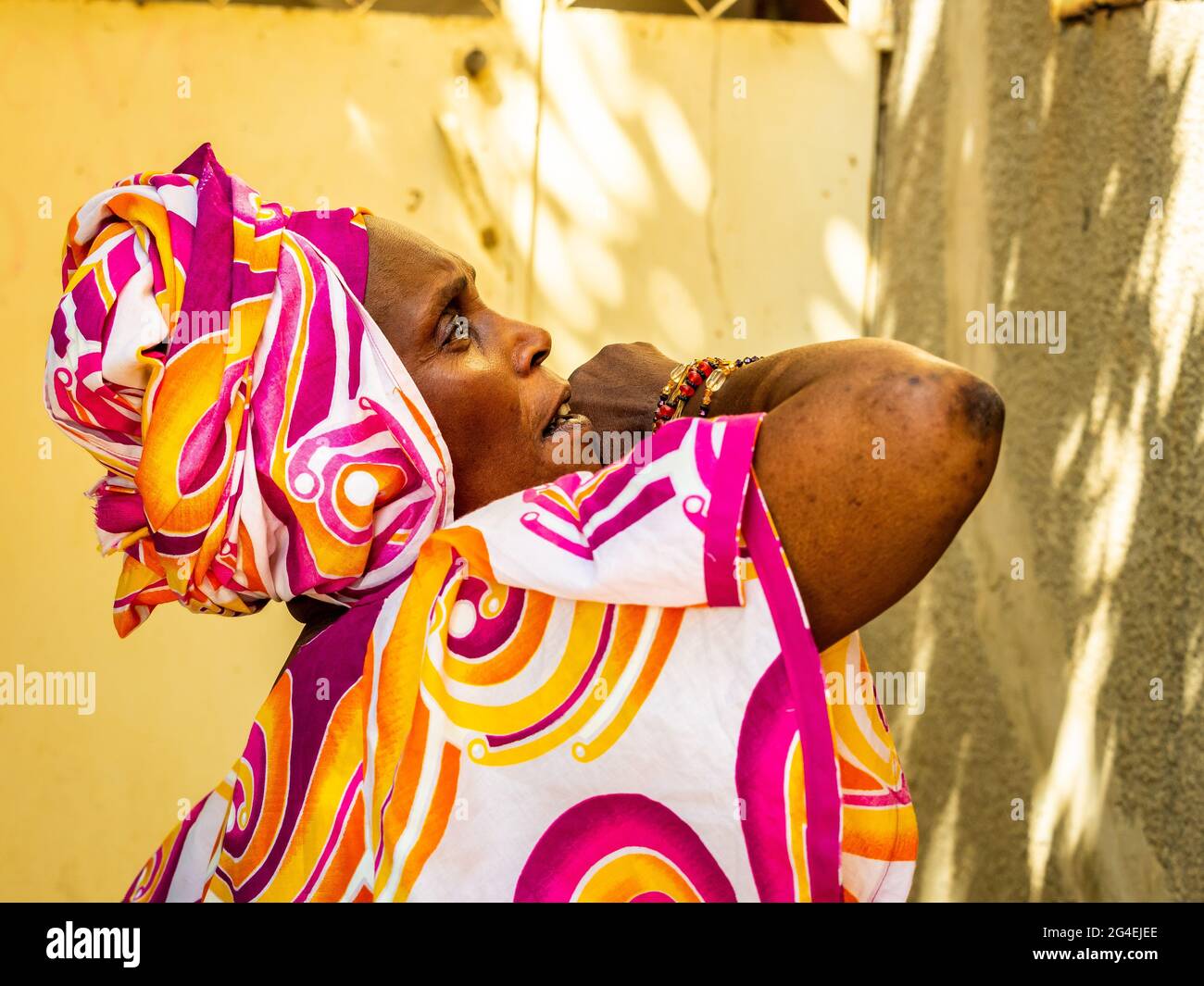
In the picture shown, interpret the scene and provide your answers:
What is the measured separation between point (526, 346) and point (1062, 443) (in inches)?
70.0

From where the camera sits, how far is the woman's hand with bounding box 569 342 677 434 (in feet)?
5.79

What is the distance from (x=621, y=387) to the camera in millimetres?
1808

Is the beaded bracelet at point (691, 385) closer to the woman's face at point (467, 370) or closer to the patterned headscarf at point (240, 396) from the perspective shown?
the woman's face at point (467, 370)

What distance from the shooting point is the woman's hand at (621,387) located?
176cm

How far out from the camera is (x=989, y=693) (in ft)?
11.3

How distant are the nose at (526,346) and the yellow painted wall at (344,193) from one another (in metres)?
2.39

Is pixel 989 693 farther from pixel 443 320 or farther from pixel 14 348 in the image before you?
pixel 14 348

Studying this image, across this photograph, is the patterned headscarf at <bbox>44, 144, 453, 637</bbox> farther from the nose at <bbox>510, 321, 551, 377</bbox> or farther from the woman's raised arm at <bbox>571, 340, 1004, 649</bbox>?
the woman's raised arm at <bbox>571, 340, 1004, 649</bbox>

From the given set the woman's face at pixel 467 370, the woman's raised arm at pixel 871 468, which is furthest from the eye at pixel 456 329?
the woman's raised arm at pixel 871 468

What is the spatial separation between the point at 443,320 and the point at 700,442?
0.57m

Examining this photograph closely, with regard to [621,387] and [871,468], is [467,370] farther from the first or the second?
[871,468]

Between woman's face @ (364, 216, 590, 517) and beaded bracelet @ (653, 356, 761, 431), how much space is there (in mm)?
172
